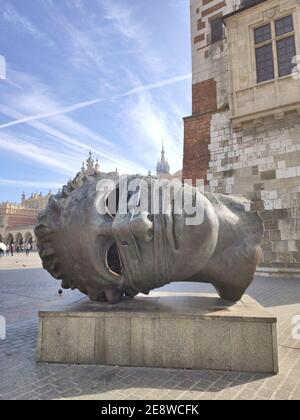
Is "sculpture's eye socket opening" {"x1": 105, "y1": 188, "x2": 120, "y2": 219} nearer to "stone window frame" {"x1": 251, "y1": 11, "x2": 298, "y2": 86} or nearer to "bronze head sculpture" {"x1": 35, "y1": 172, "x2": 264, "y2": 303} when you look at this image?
"bronze head sculpture" {"x1": 35, "y1": 172, "x2": 264, "y2": 303}

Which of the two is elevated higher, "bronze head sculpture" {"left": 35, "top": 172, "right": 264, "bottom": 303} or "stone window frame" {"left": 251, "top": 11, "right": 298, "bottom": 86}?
"stone window frame" {"left": 251, "top": 11, "right": 298, "bottom": 86}

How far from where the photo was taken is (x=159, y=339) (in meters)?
3.65

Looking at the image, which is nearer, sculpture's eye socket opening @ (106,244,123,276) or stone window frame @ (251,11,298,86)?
sculpture's eye socket opening @ (106,244,123,276)

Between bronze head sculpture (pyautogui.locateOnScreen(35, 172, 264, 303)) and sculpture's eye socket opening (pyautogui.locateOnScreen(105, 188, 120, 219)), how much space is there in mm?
14

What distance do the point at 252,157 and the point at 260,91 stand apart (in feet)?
9.54

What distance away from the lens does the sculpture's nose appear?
348 cm

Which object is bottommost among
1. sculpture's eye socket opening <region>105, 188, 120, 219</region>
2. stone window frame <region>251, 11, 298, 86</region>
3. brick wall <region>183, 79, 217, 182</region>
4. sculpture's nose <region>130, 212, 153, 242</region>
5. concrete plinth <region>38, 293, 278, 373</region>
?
concrete plinth <region>38, 293, 278, 373</region>

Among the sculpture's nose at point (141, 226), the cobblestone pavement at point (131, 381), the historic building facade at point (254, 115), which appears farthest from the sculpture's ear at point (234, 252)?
the historic building facade at point (254, 115)

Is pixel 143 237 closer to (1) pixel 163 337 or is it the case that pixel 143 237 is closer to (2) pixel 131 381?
(1) pixel 163 337

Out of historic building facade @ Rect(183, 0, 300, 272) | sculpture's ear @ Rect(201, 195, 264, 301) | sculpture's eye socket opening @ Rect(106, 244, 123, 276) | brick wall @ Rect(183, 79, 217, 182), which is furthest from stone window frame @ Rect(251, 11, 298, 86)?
Answer: sculpture's eye socket opening @ Rect(106, 244, 123, 276)

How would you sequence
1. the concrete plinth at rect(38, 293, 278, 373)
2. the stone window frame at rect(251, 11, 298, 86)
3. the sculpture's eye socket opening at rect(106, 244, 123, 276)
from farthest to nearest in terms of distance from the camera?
1. the stone window frame at rect(251, 11, 298, 86)
2. the sculpture's eye socket opening at rect(106, 244, 123, 276)
3. the concrete plinth at rect(38, 293, 278, 373)
